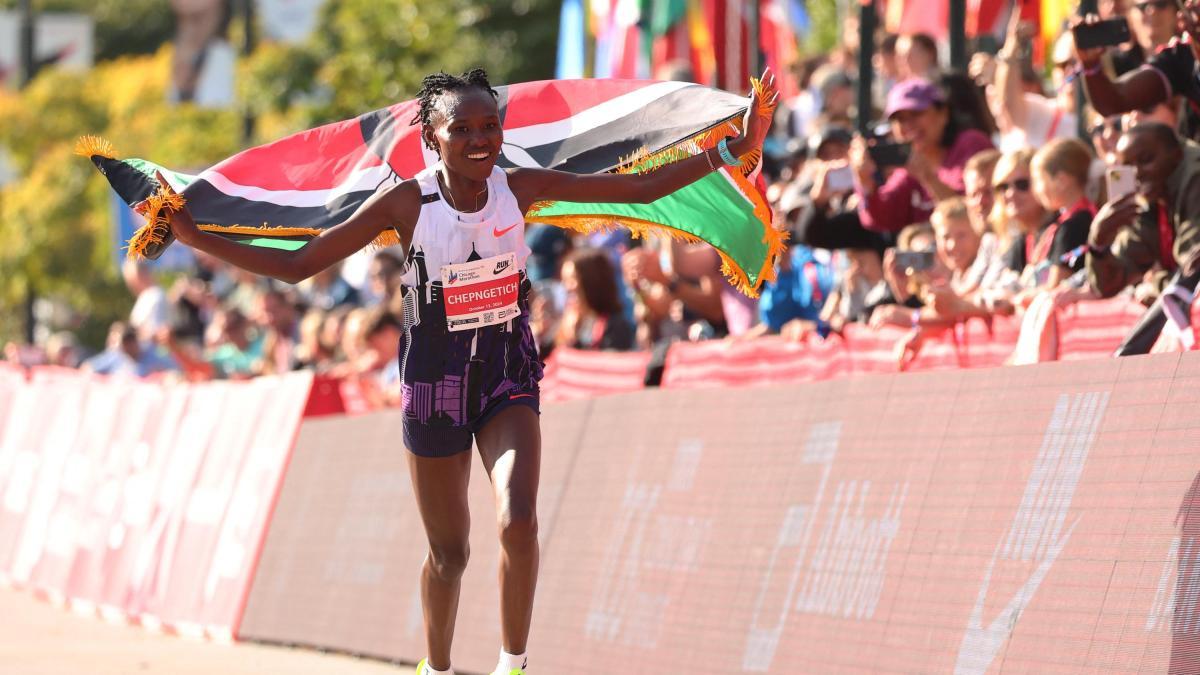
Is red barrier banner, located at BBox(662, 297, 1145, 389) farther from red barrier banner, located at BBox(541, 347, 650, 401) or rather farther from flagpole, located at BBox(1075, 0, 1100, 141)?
flagpole, located at BBox(1075, 0, 1100, 141)

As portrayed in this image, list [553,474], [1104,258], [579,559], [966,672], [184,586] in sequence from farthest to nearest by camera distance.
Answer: [184,586] < [553,474] < [579,559] < [1104,258] < [966,672]

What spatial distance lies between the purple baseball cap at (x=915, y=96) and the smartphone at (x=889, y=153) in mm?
219

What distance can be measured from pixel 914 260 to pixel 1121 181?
1.22 meters

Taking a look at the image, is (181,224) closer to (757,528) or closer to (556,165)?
(556,165)

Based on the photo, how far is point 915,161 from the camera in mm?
10727

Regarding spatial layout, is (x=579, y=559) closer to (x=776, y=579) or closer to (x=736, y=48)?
(x=776, y=579)

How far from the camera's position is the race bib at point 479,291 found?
22.6 ft

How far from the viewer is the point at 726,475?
8258 mm

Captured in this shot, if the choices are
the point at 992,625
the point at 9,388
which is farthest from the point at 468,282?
the point at 9,388

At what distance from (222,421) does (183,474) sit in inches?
19.0

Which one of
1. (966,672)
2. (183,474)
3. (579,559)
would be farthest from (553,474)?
(183,474)

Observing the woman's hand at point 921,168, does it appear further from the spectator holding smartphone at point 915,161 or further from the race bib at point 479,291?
the race bib at point 479,291

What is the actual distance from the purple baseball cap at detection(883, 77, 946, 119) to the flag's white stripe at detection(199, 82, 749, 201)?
9.80ft

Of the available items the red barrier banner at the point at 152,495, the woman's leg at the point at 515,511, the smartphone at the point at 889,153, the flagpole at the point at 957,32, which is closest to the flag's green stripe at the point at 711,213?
the woman's leg at the point at 515,511
